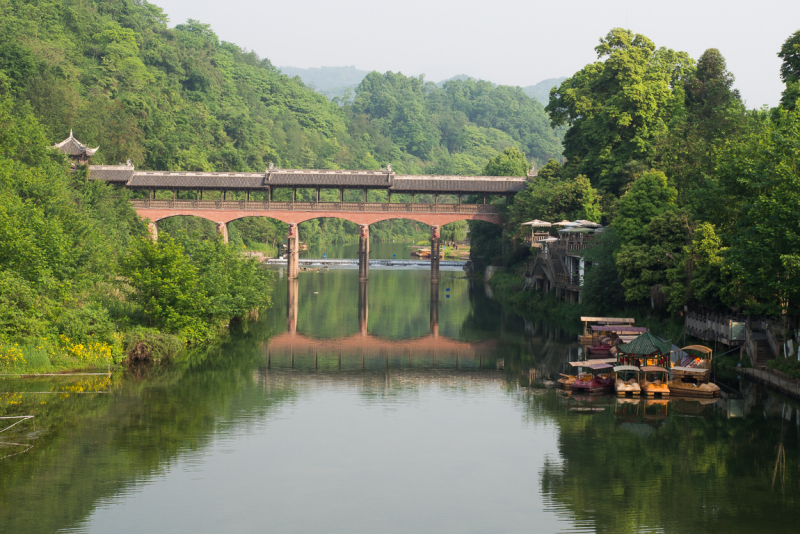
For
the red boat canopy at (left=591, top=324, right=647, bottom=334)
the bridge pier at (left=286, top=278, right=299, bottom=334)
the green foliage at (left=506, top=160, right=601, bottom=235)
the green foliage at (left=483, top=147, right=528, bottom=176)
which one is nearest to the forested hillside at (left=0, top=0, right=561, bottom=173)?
the bridge pier at (left=286, top=278, right=299, bottom=334)

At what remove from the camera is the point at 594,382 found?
3359cm

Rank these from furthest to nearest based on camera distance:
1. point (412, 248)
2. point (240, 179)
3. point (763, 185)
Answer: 1. point (412, 248)
2. point (240, 179)
3. point (763, 185)

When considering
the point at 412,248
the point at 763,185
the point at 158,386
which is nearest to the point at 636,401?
the point at 763,185

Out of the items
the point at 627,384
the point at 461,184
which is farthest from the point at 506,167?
the point at 627,384

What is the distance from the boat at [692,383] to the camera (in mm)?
32344

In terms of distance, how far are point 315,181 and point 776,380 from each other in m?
47.8

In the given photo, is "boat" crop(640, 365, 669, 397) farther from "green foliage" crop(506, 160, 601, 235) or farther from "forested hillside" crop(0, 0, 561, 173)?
"forested hillside" crop(0, 0, 561, 173)

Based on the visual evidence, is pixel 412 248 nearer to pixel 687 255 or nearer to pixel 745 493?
pixel 687 255

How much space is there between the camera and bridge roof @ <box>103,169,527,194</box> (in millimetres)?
73875

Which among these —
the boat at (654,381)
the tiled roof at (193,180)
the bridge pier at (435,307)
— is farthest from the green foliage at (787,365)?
the tiled roof at (193,180)

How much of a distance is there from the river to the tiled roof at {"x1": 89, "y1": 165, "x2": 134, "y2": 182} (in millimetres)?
37351

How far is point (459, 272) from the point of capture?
88.4m

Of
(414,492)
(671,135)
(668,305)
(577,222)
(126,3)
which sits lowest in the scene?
(414,492)

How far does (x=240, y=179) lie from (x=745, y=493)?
191ft
